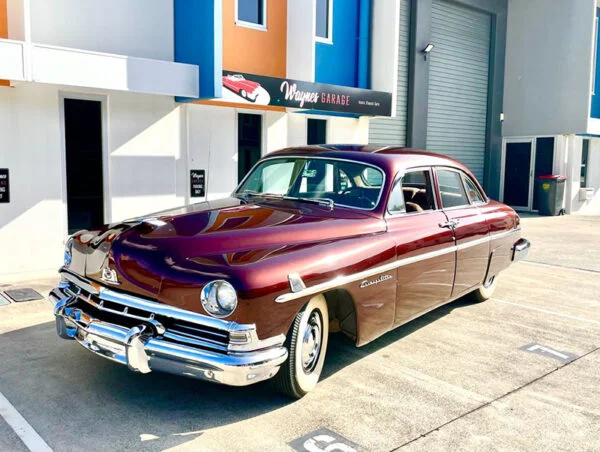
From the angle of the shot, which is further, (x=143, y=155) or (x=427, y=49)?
(x=427, y=49)

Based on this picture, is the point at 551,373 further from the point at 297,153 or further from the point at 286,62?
the point at 286,62

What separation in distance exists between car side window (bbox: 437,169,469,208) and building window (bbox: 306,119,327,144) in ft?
20.3

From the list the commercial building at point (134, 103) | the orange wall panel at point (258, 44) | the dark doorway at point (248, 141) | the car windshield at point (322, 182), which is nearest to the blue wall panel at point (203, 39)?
the commercial building at point (134, 103)

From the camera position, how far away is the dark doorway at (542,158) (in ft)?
57.9

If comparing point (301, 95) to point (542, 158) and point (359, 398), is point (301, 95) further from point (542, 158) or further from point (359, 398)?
point (542, 158)

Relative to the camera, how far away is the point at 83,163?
8453 millimetres

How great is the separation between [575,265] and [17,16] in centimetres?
881

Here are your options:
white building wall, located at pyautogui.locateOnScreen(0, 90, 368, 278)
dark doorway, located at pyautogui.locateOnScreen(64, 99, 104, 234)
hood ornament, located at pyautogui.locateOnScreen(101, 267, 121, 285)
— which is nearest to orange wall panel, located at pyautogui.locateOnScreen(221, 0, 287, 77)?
white building wall, located at pyautogui.locateOnScreen(0, 90, 368, 278)

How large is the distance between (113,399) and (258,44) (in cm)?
793

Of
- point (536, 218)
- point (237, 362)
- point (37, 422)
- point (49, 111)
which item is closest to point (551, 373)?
point (237, 362)

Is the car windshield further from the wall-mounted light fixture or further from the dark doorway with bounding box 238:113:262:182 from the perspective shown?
the wall-mounted light fixture

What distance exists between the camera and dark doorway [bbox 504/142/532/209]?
18.2 m

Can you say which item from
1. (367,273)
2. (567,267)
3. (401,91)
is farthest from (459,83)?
(367,273)

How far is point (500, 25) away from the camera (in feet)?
59.2
